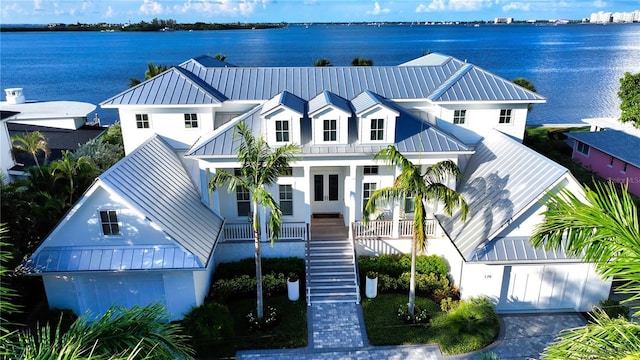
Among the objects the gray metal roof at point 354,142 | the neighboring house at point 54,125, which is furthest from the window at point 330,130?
the neighboring house at point 54,125

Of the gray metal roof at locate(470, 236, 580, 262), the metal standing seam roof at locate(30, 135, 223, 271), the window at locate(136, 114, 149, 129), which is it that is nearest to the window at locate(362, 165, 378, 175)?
the gray metal roof at locate(470, 236, 580, 262)

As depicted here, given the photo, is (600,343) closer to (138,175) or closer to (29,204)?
(138,175)

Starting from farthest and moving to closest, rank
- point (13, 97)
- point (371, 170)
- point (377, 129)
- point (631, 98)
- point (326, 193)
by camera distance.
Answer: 1. point (13, 97)
2. point (631, 98)
3. point (326, 193)
4. point (371, 170)
5. point (377, 129)

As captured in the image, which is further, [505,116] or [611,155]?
[611,155]

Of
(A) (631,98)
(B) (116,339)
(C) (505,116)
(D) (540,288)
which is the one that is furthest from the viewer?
(A) (631,98)

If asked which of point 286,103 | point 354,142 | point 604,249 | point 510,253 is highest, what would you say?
point 286,103

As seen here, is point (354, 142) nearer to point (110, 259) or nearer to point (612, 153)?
point (110, 259)

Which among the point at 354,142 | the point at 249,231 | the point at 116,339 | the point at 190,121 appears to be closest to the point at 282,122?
the point at 354,142

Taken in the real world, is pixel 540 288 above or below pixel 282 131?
below
